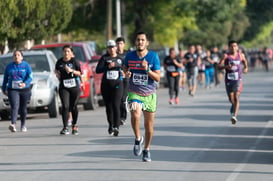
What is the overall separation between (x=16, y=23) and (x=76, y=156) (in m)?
15.9

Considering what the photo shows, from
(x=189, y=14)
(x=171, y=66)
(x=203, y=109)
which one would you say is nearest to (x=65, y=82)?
(x=203, y=109)

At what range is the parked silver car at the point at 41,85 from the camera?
22.1 metres

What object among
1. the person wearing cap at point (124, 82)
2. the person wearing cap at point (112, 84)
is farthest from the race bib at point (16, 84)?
the person wearing cap at point (112, 84)

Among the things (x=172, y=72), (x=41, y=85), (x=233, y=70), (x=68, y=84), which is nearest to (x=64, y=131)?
(x=68, y=84)

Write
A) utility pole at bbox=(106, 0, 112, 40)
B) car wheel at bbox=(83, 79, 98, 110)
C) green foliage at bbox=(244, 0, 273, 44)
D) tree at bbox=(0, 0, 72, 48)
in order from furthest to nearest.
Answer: green foliage at bbox=(244, 0, 273, 44), utility pole at bbox=(106, 0, 112, 40), tree at bbox=(0, 0, 72, 48), car wheel at bbox=(83, 79, 98, 110)

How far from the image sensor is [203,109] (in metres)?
24.3

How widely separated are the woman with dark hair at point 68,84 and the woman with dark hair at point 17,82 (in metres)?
1.43

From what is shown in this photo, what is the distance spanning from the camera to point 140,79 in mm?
12953

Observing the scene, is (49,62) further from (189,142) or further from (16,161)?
(16,161)

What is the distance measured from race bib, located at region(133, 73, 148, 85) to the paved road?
3.53 ft

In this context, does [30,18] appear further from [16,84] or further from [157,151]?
[157,151]

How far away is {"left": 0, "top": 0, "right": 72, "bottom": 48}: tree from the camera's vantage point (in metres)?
27.0

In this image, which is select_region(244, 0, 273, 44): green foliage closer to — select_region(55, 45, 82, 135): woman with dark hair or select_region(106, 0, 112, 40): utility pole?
select_region(106, 0, 112, 40): utility pole

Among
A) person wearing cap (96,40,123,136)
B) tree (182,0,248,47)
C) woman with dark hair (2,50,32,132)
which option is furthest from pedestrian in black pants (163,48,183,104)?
tree (182,0,248,47)
